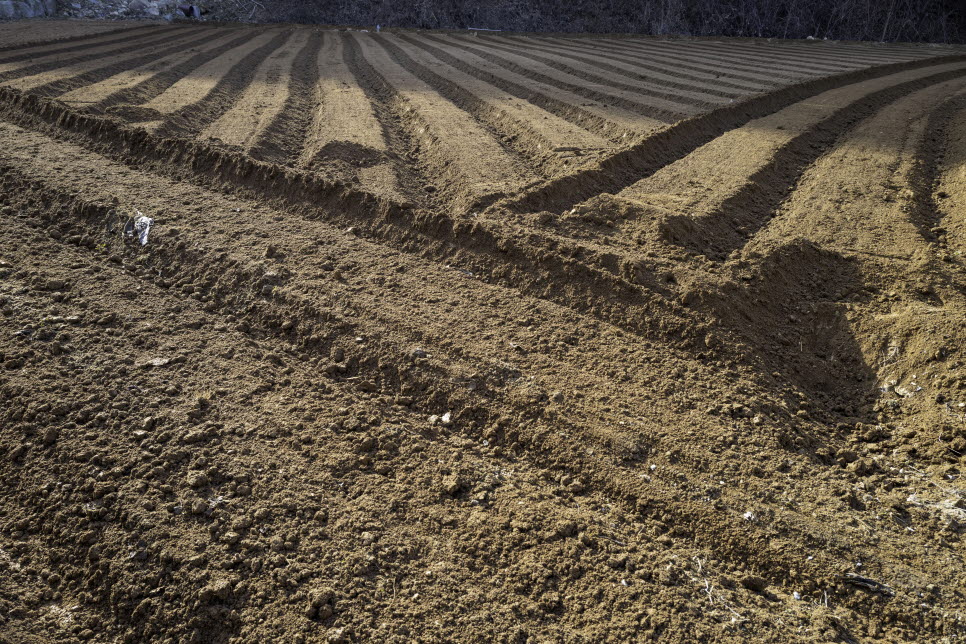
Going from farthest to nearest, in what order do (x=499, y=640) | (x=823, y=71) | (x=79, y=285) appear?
1. (x=823, y=71)
2. (x=79, y=285)
3. (x=499, y=640)

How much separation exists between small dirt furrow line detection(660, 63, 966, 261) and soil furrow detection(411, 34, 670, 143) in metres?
1.05

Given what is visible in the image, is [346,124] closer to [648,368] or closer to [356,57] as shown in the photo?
[648,368]

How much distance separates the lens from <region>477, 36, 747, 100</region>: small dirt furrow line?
8.58 metres

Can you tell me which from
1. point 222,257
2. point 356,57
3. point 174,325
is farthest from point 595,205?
point 356,57

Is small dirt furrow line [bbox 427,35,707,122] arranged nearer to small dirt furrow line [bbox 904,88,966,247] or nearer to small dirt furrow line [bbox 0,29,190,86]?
small dirt furrow line [bbox 904,88,966,247]

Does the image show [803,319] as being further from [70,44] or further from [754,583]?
[70,44]

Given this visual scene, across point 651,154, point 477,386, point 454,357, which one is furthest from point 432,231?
point 651,154

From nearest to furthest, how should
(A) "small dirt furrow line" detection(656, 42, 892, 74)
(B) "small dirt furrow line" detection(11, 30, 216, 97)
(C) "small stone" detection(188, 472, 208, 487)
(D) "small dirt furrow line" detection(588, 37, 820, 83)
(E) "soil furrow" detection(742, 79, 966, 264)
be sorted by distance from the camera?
(C) "small stone" detection(188, 472, 208, 487), (E) "soil furrow" detection(742, 79, 966, 264), (B) "small dirt furrow line" detection(11, 30, 216, 97), (D) "small dirt furrow line" detection(588, 37, 820, 83), (A) "small dirt furrow line" detection(656, 42, 892, 74)

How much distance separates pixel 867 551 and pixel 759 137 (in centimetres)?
547

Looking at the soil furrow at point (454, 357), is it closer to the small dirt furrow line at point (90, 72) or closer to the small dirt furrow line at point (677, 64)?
the small dirt furrow line at point (90, 72)

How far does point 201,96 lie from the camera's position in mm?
7906

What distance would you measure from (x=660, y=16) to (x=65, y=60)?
1789 centimetres

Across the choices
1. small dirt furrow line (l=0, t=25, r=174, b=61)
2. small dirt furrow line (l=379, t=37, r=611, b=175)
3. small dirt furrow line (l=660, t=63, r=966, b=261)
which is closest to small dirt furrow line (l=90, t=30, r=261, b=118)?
small dirt furrow line (l=0, t=25, r=174, b=61)

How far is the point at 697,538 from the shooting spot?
2.54m
